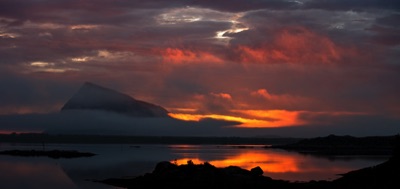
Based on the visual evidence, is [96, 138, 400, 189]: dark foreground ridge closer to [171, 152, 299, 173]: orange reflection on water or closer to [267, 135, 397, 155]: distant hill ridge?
[171, 152, 299, 173]: orange reflection on water

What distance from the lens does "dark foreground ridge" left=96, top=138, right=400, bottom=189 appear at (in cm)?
4362

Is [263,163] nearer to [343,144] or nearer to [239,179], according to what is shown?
[239,179]

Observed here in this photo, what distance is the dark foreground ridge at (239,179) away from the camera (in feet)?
143

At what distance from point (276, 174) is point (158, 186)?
19.5m

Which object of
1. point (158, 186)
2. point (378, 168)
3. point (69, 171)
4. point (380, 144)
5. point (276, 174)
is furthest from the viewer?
point (380, 144)

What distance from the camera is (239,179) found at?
163ft

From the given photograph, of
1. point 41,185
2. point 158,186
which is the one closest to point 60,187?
point 41,185

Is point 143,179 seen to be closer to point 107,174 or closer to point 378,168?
point 107,174

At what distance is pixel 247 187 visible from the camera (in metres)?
46.7

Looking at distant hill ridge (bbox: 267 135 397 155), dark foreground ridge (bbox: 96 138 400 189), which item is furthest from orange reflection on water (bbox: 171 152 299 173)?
distant hill ridge (bbox: 267 135 397 155)

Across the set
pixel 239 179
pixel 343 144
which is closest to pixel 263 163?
pixel 239 179

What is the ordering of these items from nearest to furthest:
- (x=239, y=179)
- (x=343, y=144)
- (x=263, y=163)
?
(x=239, y=179)
(x=263, y=163)
(x=343, y=144)

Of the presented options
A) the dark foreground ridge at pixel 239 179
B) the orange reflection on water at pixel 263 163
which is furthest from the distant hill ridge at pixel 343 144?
the dark foreground ridge at pixel 239 179

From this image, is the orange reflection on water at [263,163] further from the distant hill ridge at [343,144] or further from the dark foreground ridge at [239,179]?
the distant hill ridge at [343,144]
